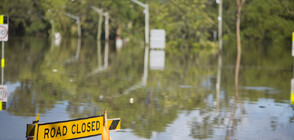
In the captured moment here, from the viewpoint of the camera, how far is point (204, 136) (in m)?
11.1

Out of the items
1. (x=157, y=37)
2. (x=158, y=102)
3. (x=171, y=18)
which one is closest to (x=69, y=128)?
(x=158, y=102)

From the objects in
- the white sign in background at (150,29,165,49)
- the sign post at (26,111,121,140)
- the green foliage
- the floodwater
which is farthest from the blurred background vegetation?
the sign post at (26,111,121,140)

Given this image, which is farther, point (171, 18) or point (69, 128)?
point (171, 18)

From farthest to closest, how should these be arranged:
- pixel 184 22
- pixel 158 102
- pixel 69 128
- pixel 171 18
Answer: pixel 184 22 < pixel 171 18 < pixel 158 102 < pixel 69 128

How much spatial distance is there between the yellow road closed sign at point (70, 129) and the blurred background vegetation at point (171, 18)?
74.2 feet

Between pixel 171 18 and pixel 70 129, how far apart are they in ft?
208

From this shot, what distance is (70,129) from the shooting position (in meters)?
8.89

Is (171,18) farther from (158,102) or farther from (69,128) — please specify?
(69,128)

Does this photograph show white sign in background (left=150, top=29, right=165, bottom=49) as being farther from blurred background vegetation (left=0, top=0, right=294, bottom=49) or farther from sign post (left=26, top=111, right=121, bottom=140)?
sign post (left=26, top=111, right=121, bottom=140)

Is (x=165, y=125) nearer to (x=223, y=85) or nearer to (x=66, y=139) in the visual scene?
(x=66, y=139)

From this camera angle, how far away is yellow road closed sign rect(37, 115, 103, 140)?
8.68m

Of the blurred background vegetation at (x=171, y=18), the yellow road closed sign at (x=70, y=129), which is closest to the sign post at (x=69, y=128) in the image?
the yellow road closed sign at (x=70, y=129)

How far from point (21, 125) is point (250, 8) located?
86924 mm

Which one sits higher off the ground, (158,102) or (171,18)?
(171,18)
